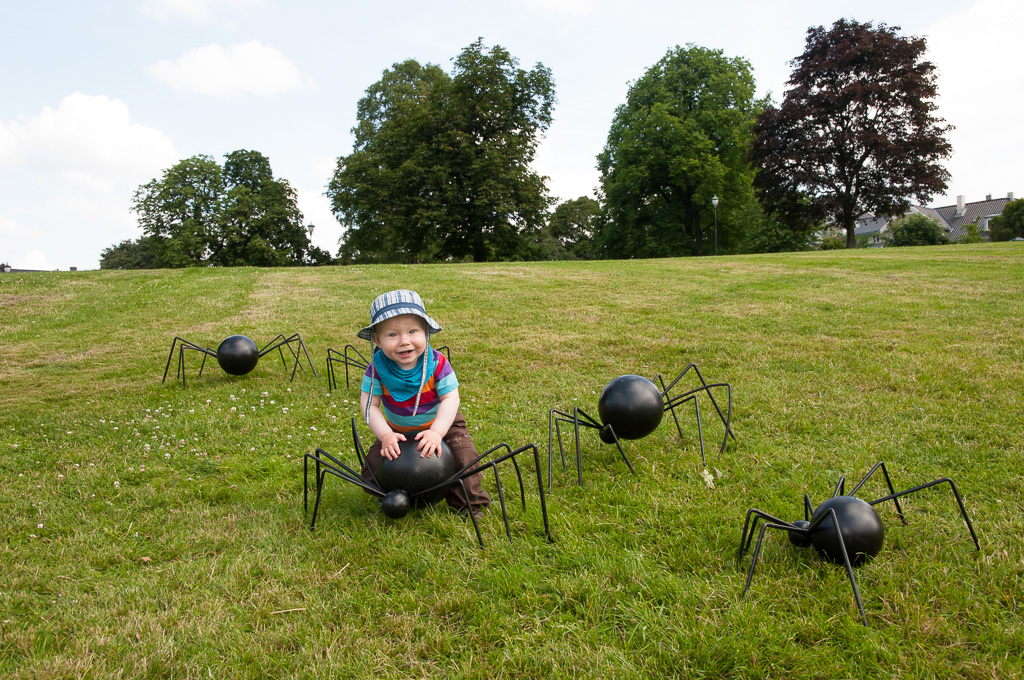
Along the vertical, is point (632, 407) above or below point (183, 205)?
below

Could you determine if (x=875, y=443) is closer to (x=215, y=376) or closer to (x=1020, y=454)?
(x=1020, y=454)

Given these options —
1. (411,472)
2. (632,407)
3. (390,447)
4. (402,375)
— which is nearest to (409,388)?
(402,375)

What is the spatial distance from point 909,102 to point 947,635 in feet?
143

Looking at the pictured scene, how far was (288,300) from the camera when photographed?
14375mm

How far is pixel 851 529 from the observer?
114 inches

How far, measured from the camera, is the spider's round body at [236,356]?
7.82m

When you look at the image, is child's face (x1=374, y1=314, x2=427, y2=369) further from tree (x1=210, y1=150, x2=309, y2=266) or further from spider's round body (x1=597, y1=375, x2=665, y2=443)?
tree (x1=210, y1=150, x2=309, y2=266)

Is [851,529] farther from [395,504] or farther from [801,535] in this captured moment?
[395,504]

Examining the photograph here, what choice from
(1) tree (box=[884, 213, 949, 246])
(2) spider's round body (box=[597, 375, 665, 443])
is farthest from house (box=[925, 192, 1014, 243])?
(2) spider's round body (box=[597, 375, 665, 443])

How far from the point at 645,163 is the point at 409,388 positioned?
134 feet

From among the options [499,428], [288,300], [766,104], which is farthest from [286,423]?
[766,104]

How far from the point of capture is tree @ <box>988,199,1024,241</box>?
4956cm

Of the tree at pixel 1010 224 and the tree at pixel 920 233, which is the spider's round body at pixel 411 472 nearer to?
the tree at pixel 920 233

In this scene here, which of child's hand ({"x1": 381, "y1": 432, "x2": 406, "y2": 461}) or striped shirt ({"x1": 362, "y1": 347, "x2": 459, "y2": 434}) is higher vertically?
striped shirt ({"x1": 362, "y1": 347, "x2": 459, "y2": 434})
